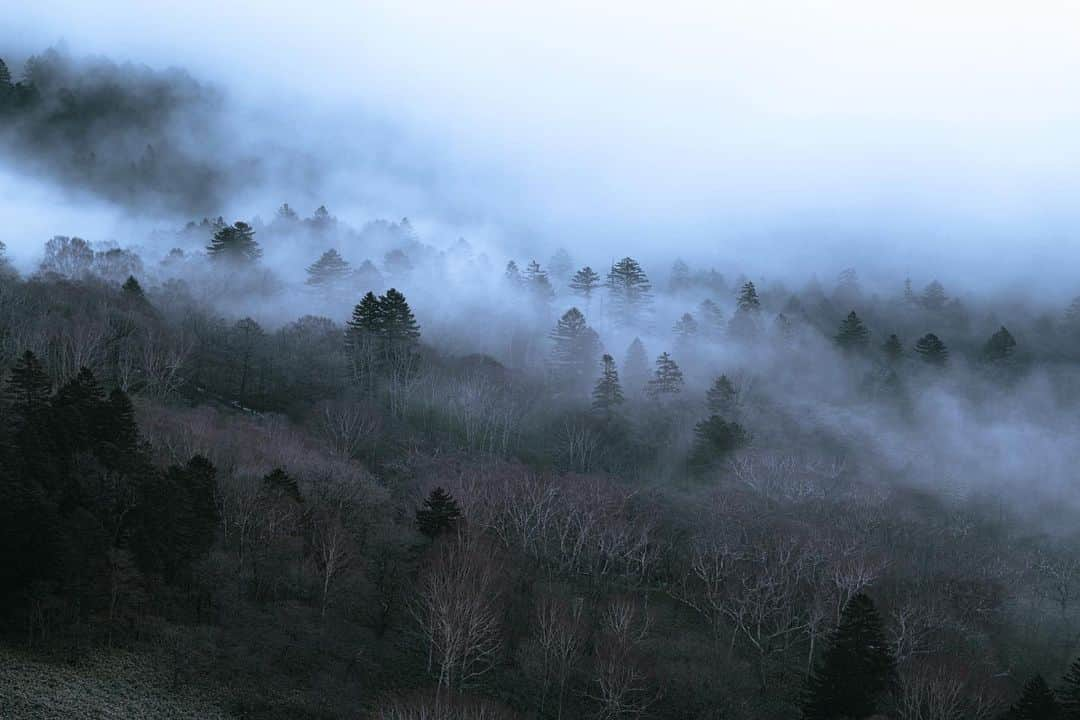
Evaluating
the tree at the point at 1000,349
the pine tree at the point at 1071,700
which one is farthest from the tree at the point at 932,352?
the pine tree at the point at 1071,700

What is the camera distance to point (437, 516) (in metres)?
58.3

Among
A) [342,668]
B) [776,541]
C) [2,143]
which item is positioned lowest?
[342,668]

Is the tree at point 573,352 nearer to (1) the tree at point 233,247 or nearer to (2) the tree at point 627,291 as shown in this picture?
(2) the tree at point 627,291

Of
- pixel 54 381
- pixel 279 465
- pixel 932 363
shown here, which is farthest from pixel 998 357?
pixel 54 381

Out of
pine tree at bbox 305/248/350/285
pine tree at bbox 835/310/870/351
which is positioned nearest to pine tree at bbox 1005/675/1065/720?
pine tree at bbox 835/310/870/351

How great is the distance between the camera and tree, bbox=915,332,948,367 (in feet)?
395

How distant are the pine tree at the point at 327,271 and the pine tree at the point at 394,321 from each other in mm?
25995

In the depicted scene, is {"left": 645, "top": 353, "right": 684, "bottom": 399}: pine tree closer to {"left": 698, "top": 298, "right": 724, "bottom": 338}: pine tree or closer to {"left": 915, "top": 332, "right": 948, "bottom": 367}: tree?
{"left": 698, "top": 298, "right": 724, "bottom": 338}: pine tree

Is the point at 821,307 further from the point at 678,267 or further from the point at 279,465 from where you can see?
the point at 279,465

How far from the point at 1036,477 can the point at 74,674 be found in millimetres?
102409

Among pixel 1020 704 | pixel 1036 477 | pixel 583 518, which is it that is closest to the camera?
pixel 1020 704

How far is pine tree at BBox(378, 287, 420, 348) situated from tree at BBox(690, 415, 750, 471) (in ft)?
127

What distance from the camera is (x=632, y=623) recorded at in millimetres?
55156

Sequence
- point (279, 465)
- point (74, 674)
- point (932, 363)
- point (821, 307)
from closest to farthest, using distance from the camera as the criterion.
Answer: point (74, 674)
point (279, 465)
point (932, 363)
point (821, 307)
